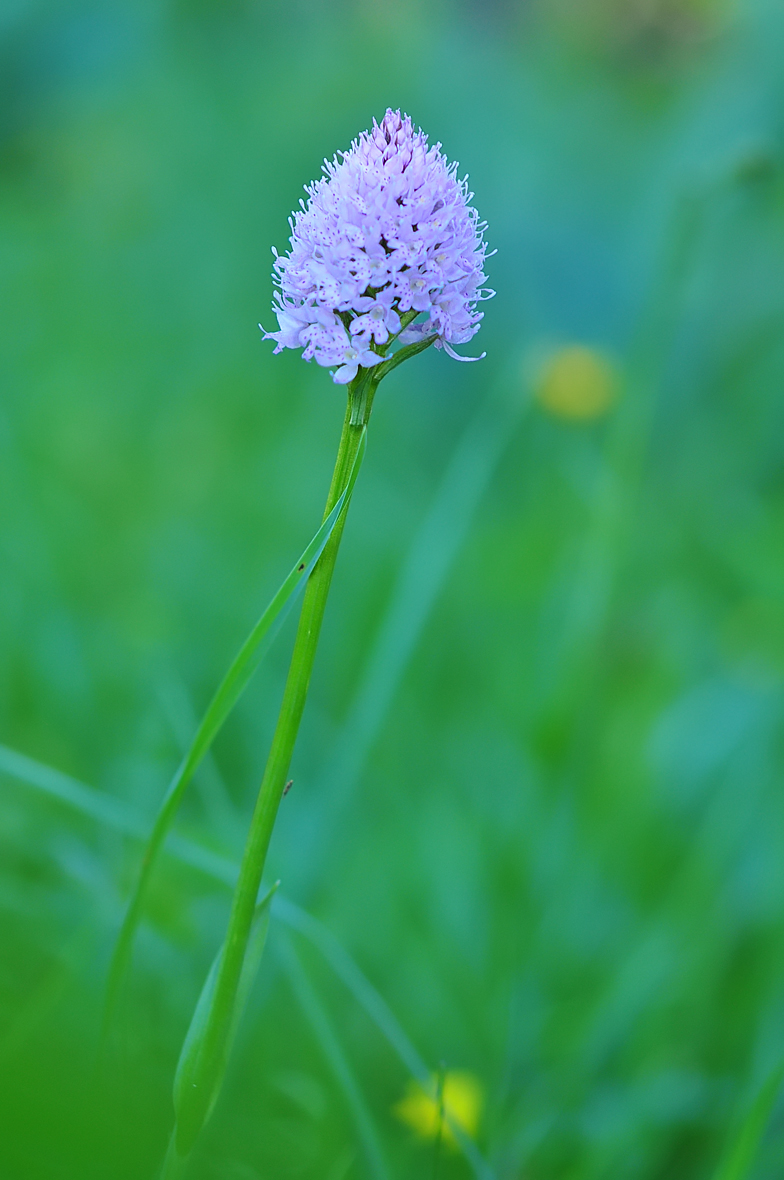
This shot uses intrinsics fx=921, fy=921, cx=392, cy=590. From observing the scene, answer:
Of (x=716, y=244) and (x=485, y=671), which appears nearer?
(x=485, y=671)

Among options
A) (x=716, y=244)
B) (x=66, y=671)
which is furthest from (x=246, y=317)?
(x=66, y=671)

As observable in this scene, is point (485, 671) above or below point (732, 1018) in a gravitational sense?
above

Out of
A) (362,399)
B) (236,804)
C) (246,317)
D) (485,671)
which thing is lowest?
(362,399)

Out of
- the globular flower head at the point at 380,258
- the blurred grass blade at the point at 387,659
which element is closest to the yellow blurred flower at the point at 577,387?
the blurred grass blade at the point at 387,659

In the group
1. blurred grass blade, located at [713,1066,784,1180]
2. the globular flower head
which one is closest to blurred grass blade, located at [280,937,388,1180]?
blurred grass blade, located at [713,1066,784,1180]

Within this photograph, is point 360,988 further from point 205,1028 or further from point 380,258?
point 380,258

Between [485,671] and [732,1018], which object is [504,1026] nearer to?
[732,1018]

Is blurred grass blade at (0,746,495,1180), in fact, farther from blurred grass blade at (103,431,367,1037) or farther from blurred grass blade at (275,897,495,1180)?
blurred grass blade at (103,431,367,1037)
